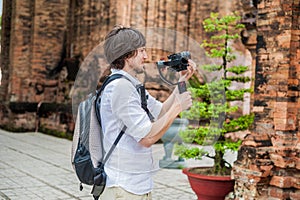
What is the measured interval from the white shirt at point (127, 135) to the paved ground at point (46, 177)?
451 cm

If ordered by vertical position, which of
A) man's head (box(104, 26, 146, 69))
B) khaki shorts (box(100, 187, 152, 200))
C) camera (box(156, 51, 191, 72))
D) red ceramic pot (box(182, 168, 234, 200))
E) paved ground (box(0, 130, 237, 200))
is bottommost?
paved ground (box(0, 130, 237, 200))

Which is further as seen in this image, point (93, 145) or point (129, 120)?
point (93, 145)

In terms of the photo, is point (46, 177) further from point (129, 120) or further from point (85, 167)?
point (129, 120)

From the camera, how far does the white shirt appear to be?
8.20 ft

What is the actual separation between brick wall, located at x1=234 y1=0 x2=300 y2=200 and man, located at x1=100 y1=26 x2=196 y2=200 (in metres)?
3.27

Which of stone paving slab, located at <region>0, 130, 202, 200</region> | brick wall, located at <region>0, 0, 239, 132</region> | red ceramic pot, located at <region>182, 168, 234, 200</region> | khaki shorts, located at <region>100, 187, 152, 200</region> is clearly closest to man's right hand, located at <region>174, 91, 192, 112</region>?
khaki shorts, located at <region>100, 187, 152, 200</region>

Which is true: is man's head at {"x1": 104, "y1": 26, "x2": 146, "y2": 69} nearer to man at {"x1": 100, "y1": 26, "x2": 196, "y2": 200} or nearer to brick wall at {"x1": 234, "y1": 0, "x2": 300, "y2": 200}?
man at {"x1": 100, "y1": 26, "x2": 196, "y2": 200}

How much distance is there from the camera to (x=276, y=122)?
18.9ft

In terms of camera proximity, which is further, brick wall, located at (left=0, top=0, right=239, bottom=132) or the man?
brick wall, located at (left=0, top=0, right=239, bottom=132)

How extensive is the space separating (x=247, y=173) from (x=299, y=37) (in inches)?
70.8

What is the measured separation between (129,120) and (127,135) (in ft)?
0.41

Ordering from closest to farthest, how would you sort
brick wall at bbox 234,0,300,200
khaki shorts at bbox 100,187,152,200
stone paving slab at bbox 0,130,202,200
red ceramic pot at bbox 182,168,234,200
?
khaki shorts at bbox 100,187,152,200, brick wall at bbox 234,0,300,200, red ceramic pot at bbox 182,168,234,200, stone paving slab at bbox 0,130,202,200

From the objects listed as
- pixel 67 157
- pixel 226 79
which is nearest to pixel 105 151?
pixel 226 79

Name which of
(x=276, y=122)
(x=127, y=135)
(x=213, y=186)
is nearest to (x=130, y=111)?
(x=127, y=135)
